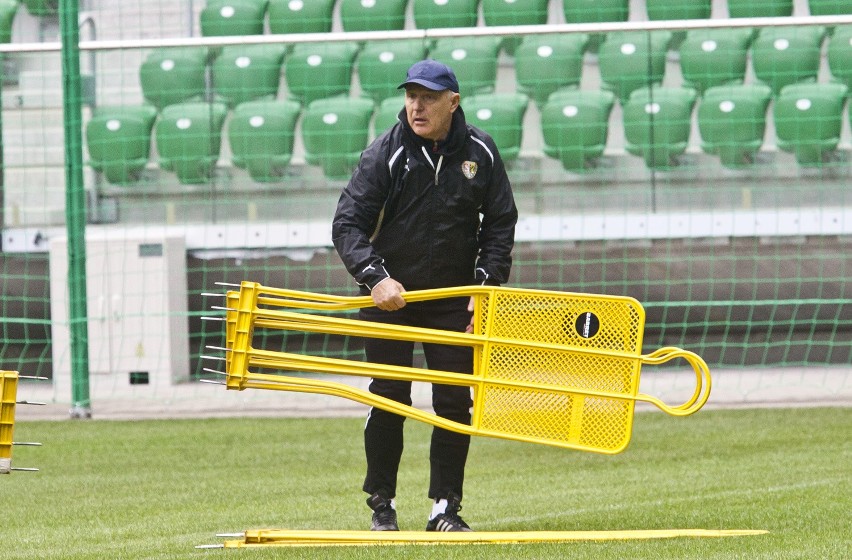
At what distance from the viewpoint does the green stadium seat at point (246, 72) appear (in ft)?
34.7

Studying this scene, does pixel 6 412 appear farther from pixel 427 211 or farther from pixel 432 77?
pixel 432 77

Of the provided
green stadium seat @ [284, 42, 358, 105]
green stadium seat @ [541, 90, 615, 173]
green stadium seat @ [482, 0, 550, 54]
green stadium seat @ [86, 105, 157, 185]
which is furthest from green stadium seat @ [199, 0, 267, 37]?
green stadium seat @ [541, 90, 615, 173]

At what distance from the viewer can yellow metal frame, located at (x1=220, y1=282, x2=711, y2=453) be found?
15.0ft

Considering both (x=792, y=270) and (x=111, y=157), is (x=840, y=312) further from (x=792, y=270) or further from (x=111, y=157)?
(x=111, y=157)

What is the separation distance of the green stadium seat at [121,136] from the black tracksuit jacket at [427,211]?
6253 mm

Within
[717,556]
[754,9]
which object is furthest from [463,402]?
[754,9]

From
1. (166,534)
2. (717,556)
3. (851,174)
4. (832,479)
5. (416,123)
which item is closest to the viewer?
(717,556)

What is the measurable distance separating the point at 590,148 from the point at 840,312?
2.20 meters

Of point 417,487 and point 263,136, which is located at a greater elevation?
point 263,136

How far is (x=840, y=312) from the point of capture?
34.4 feet

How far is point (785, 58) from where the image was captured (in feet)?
35.6

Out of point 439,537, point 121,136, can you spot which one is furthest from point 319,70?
point 439,537

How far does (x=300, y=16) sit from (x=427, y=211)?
281 inches

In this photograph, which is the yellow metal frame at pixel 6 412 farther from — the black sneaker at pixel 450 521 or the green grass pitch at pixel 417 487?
the black sneaker at pixel 450 521
